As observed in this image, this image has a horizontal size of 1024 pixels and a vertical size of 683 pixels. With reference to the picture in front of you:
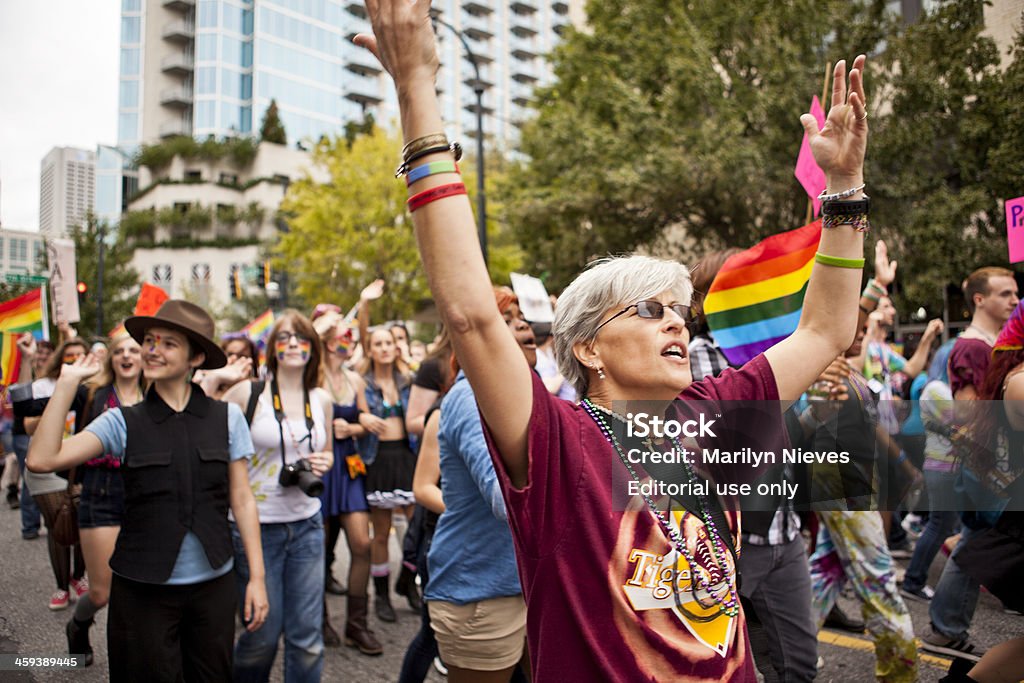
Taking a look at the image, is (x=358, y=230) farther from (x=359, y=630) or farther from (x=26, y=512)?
(x=359, y=630)

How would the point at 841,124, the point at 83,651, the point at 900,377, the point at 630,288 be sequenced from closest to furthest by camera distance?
the point at 630,288 → the point at 841,124 → the point at 83,651 → the point at 900,377

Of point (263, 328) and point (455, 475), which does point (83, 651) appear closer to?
point (455, 475)

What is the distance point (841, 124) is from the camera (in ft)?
6.65

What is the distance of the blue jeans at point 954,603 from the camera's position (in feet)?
12.4

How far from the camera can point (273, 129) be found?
4791cm

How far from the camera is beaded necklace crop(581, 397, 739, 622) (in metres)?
1.64

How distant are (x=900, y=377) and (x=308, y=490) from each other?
6859 millimetres

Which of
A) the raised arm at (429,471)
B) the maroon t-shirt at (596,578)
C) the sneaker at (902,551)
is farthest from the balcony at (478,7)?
the maroon t-shirt at (596,578)

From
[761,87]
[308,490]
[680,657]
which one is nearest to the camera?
[680,657]

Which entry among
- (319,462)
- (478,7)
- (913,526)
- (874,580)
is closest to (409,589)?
(319,462)

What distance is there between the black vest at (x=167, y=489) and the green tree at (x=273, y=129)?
4455 centimetres

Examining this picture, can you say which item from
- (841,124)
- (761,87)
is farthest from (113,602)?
(761,87)

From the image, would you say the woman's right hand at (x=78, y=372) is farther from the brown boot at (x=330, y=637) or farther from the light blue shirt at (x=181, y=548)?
the brown boot at (x=330, y=637)

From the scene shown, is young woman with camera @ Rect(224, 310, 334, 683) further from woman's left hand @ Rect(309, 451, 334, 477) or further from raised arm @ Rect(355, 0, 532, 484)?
raised arm @ Rect(355, 0, 532, 484)
